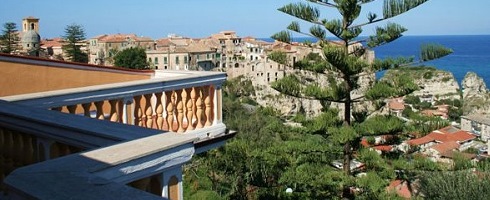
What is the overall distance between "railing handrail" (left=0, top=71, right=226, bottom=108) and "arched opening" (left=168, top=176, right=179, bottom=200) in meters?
1.67

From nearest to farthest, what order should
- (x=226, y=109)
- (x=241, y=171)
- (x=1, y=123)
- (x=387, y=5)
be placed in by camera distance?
(x=1, y=123), (x=387, y=5), (x=241, y=171), (x=226, y=109)

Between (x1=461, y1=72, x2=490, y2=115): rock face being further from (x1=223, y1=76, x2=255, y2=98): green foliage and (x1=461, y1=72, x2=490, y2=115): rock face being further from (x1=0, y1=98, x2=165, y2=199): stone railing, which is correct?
(x1=0, y1=98, x2=165, y2=199): stone railing

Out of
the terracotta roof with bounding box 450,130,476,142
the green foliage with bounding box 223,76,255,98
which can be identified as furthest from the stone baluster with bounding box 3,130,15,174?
the green foliage with bounding box 223,76,255,98

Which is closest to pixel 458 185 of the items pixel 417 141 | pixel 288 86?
pixel 417 141

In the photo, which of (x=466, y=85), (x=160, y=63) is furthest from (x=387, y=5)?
(x=466, y=85)

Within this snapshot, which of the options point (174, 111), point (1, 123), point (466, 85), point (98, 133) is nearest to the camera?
point (98, 133)

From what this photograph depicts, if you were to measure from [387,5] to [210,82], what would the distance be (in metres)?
5.46

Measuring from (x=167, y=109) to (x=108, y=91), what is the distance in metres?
0.59

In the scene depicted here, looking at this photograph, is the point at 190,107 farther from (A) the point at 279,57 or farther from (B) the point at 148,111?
(A) the point at 279,57

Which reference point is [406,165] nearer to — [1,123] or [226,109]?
[1,123]

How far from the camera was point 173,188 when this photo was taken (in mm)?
1796

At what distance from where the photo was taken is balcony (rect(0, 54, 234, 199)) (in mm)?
1380

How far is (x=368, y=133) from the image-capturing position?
8875 millimetres

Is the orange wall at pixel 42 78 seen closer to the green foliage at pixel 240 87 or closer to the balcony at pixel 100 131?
→ the balcony at pixel 100 131
